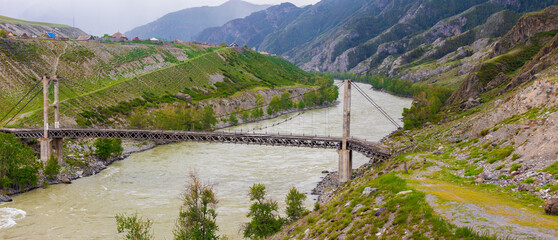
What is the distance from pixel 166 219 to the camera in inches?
1500

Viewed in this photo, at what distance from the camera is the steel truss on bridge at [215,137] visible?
1920 inches

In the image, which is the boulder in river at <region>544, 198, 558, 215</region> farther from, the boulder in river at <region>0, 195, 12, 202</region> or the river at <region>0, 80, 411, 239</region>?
the boulder in river at <region>0, 195, 12, 202</region>

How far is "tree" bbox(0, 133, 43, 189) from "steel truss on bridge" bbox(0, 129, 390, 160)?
35.4 feet

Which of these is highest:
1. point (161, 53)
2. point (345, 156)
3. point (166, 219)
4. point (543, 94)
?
point (161, 53)

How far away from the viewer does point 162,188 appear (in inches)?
1929

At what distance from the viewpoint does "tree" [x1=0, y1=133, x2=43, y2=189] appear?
45688 millimetres

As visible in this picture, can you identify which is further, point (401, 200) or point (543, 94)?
point (543, 94)

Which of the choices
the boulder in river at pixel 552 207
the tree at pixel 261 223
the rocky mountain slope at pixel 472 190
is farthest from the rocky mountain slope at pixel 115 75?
the boulder in river at pixel 552 207

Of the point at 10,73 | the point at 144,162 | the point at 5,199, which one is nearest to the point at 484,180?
the point at 5,199

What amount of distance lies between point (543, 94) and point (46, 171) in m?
49.9

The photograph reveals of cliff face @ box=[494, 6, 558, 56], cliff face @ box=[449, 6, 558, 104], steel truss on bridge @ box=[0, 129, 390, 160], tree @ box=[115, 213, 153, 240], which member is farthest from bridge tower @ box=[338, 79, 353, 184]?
cliff face @ box=[494, 6, 558, 56]

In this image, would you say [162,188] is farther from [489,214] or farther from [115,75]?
[115,75]

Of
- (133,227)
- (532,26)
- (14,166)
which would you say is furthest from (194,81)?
(133,227)

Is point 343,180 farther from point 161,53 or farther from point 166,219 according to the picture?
point 161,53
